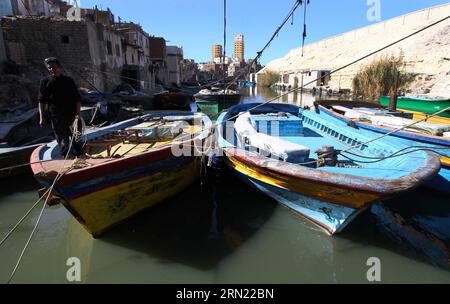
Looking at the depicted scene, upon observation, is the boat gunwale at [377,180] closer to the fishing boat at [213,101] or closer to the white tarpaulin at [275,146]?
the white tarpaulin at [275,146]

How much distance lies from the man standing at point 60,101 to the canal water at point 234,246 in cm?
164

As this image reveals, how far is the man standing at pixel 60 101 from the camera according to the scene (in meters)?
4.49

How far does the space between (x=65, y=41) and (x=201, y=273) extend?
19546 mm

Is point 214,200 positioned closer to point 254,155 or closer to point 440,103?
point 254,155

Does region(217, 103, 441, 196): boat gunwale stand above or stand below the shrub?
below

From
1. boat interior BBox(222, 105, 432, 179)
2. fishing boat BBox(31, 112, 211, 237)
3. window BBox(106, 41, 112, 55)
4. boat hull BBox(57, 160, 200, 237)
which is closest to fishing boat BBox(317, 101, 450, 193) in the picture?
boat interior BBox(222, 105, 432, 179)

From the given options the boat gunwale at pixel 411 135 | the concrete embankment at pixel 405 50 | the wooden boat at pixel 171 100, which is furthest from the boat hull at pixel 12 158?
the concrete embankment at pixel 405 50

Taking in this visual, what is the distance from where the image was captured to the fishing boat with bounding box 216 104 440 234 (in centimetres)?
385

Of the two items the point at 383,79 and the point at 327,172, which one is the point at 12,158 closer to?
the point at 327,172

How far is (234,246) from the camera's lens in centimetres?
458

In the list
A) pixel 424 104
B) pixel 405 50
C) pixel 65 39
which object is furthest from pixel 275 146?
pixel 405 50

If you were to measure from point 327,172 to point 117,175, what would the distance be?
3.13 metres

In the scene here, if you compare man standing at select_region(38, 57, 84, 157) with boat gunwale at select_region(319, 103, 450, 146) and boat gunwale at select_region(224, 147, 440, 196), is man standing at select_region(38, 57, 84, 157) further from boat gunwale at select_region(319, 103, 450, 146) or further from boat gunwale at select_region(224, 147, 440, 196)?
boat gunwale at select_region(319, 103, 450, 146)

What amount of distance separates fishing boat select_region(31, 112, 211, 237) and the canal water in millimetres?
436
